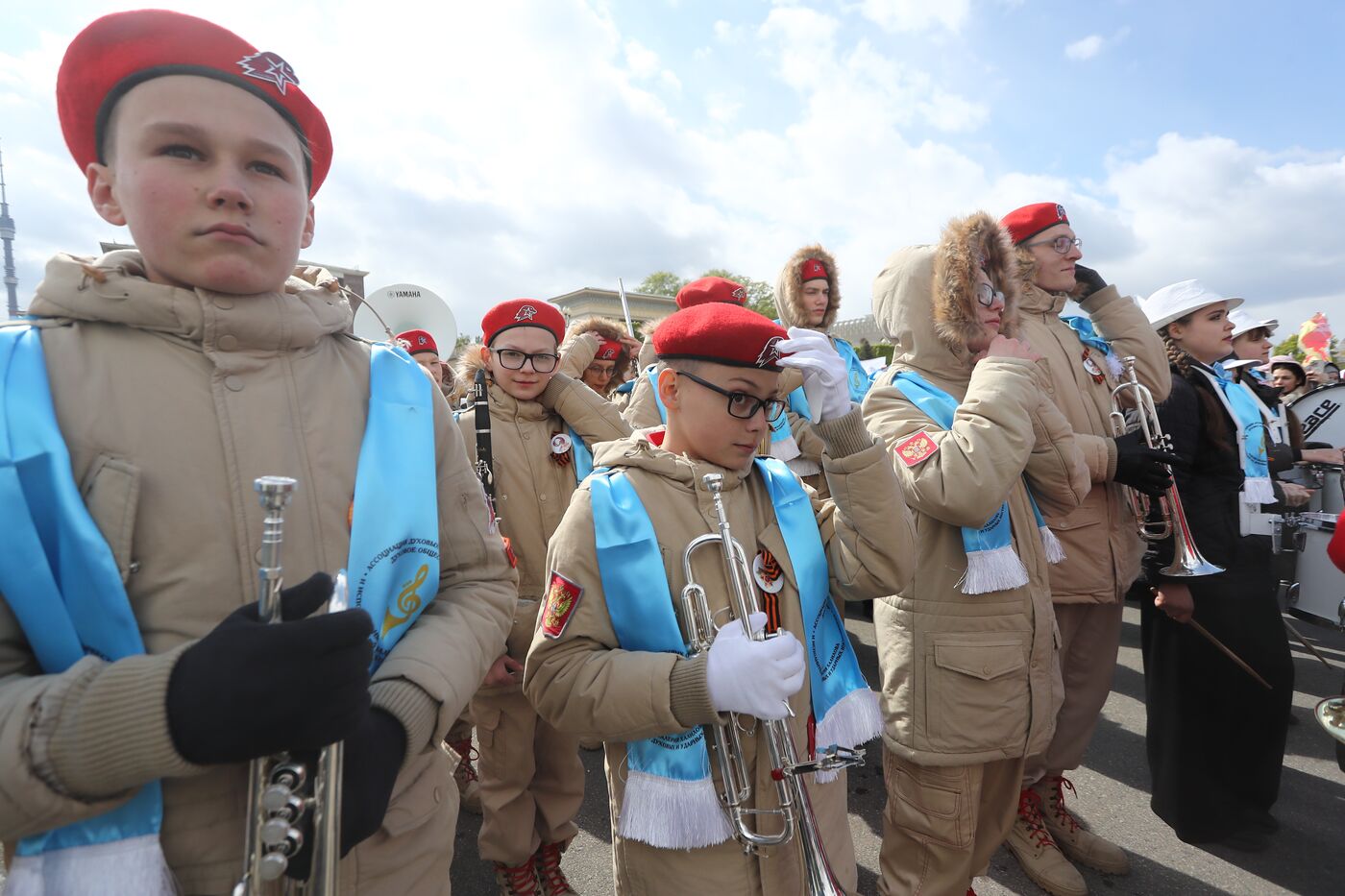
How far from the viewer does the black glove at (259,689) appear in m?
0.94

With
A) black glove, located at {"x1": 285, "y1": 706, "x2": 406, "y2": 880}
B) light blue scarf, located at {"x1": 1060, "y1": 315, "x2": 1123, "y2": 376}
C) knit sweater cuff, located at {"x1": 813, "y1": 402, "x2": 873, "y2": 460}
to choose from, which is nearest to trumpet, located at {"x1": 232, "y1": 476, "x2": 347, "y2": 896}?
black glove, located at {"x1": 285, "y1": 706, "x2": 406, "y2": 880}

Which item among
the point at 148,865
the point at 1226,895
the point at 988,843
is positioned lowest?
the point at 1226,895

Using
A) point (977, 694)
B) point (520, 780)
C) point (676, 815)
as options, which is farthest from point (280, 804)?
point (520, 780)

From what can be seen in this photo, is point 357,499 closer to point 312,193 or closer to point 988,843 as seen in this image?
point 312,193

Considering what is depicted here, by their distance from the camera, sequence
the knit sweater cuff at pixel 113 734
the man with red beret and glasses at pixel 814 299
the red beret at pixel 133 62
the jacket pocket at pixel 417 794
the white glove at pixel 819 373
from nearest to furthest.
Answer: the knit sweater cuff at pixel 113 734
the red beret at pixel 133 62
the jacket pocket at pixel 417 794
the white glove at pixel 819 373
the man with red beret and glasses at pixel 814 299

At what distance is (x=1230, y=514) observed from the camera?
3.26 meters

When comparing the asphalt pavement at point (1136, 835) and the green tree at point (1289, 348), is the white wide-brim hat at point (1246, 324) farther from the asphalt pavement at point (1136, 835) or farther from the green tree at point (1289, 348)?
the green tree at point (1289, 348)

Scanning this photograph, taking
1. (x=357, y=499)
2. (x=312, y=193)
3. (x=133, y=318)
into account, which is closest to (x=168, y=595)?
(x=357, y=499)

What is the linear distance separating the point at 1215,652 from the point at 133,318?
434 cm

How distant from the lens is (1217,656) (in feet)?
10.7

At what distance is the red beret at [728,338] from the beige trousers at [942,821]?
5.48 ft

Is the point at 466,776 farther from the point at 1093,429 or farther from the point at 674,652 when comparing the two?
the point at 1093,429

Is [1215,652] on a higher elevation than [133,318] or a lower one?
lower

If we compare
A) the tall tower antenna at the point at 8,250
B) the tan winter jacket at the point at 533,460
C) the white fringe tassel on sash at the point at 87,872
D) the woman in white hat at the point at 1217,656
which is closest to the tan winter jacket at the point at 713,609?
the white fringe tassel on sash at the point at 87,872
